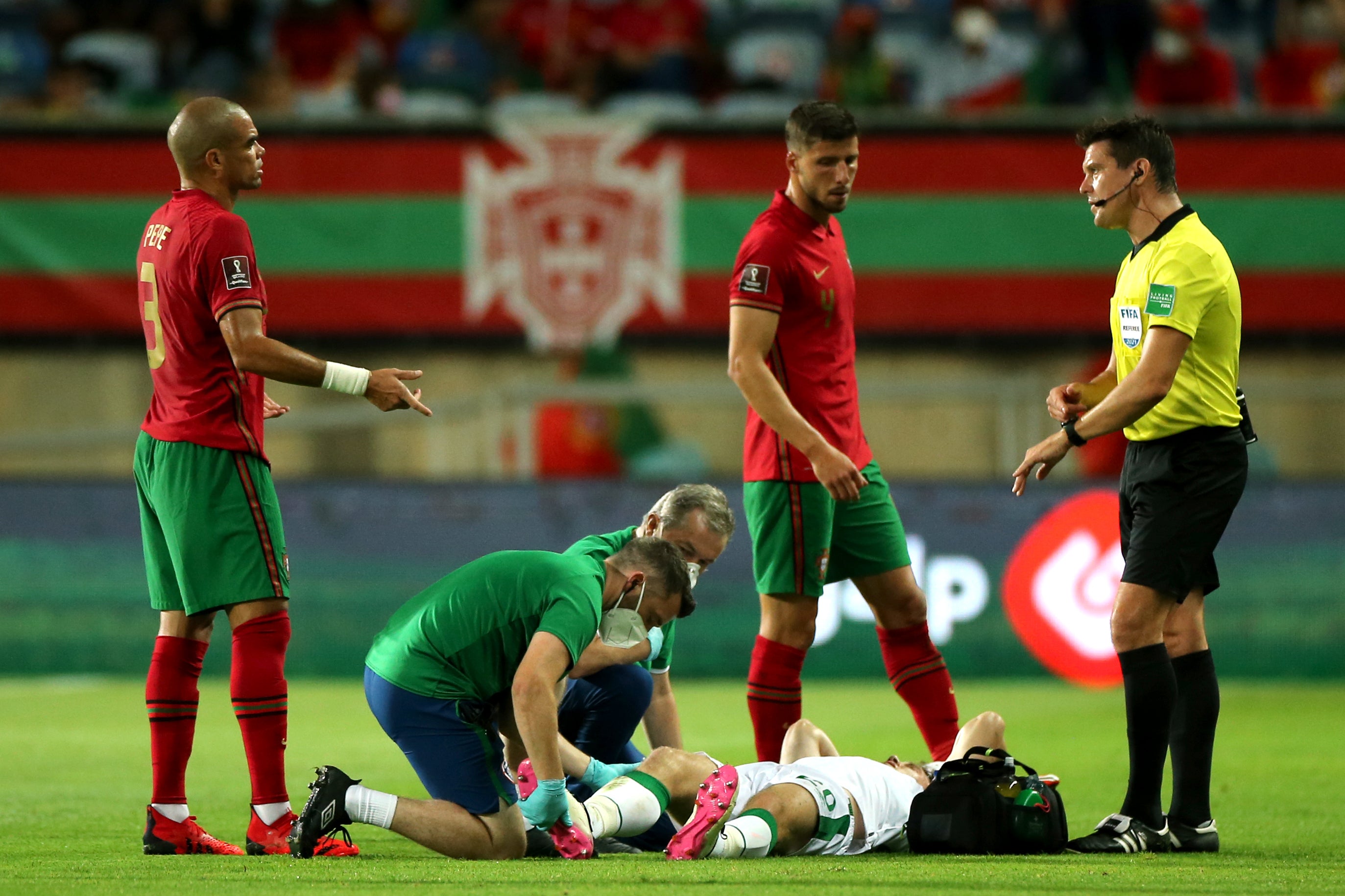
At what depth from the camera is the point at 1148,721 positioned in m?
5.43

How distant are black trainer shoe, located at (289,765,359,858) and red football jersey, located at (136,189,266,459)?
1066 millimetres

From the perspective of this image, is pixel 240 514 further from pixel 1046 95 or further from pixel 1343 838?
pixel 1046 95

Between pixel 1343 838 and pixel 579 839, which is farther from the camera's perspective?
pixel 1343 838

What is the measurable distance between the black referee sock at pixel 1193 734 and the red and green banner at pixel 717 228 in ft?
26.5

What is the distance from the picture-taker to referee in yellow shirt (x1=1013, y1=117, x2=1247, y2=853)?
5.34 meters

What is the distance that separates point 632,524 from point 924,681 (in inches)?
209

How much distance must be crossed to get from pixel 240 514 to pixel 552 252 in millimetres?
8243

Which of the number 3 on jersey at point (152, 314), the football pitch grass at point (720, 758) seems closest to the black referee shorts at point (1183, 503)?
the football pitch grass at point (720, 758)

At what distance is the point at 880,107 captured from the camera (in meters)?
14.0

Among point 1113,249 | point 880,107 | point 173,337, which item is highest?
point 880,107

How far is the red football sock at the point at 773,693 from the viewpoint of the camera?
20.4ft

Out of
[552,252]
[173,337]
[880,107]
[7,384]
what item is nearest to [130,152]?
[7,384]

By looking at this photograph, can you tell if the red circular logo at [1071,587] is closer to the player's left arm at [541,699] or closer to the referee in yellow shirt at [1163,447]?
the referee in yellow shirt at [1163,447]

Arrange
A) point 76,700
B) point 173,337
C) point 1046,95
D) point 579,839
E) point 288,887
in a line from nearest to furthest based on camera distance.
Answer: point 288,887 < point 579,839 < point 173,337 < point 76,700 < point 1046,95
